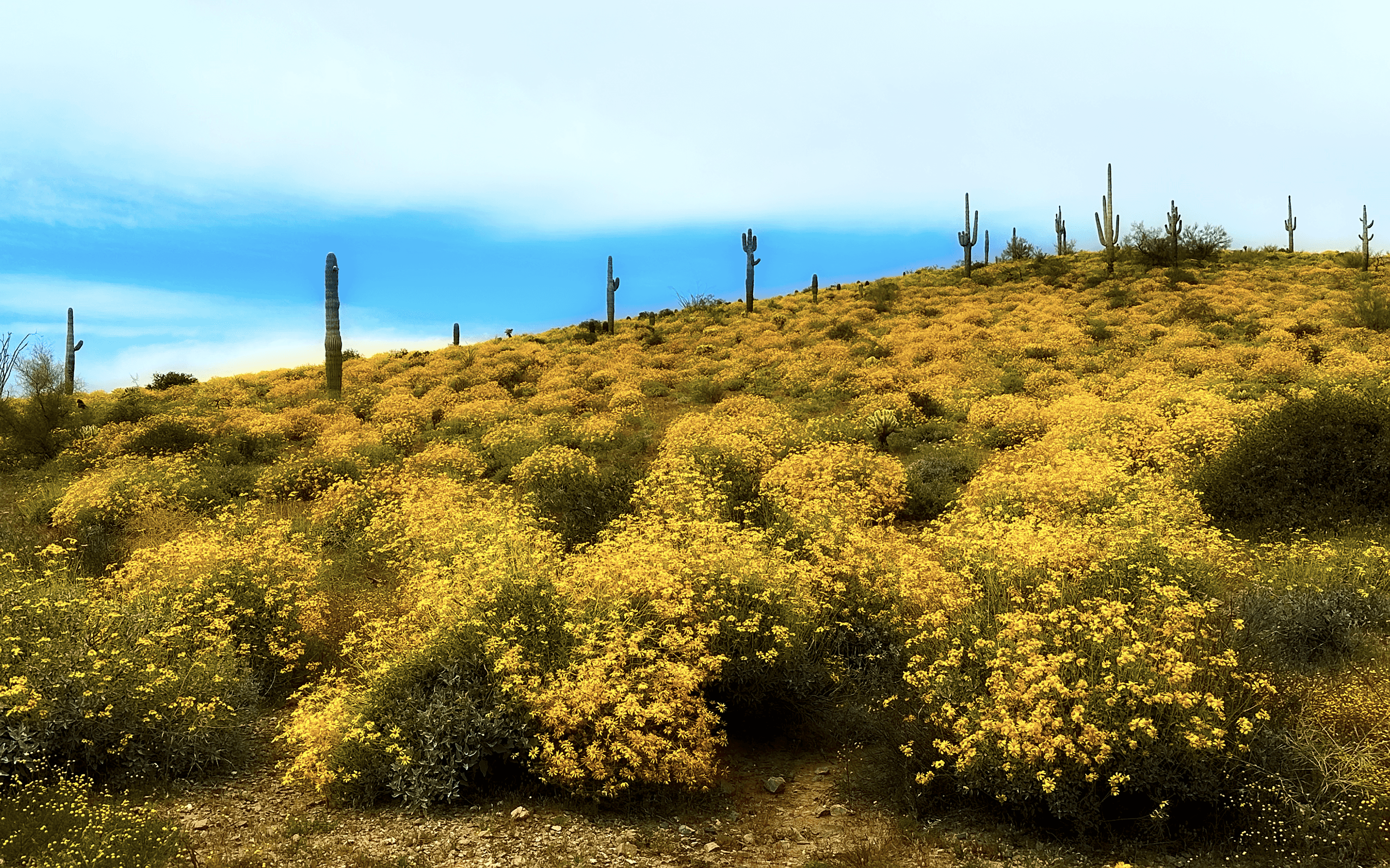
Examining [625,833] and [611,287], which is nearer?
[625,833]

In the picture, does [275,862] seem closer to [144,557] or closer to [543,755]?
[543,755]

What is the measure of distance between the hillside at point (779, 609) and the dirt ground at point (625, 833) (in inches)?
8.4

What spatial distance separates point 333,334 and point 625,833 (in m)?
28.0

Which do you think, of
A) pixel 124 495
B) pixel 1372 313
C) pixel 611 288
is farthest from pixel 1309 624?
pixel 611 288

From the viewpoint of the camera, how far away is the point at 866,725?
8.80 m

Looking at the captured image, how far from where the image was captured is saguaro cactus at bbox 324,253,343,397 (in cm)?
3092

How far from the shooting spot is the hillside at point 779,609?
7.14 m

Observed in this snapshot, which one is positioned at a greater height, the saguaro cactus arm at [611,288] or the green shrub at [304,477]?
the saguaro cactus arm at [611,288]

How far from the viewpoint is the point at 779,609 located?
9445 millimetres

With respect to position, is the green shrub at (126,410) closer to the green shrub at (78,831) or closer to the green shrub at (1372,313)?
the green shrub at (78,831)

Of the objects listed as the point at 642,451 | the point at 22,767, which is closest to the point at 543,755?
the point at 22,767

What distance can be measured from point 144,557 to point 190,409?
56.7 ft

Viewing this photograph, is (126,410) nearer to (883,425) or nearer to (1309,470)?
(883,425)

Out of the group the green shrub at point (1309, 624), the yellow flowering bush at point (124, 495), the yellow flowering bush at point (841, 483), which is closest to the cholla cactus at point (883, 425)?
the yellow flowering bush at point (841, 483)
